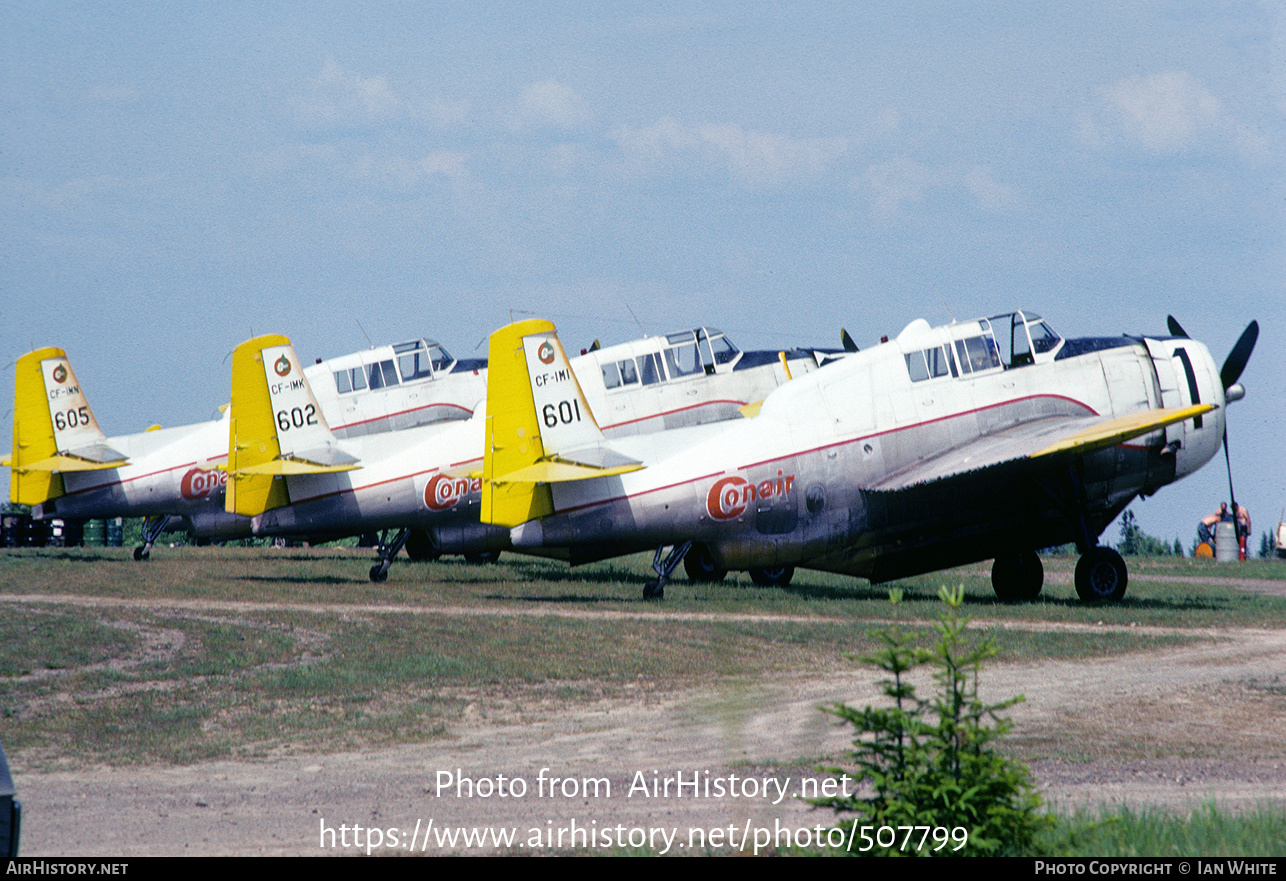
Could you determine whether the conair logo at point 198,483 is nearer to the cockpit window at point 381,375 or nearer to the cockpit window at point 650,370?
the cockpit window at point 381,375

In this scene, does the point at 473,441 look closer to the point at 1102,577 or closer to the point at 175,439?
the point at 175,439

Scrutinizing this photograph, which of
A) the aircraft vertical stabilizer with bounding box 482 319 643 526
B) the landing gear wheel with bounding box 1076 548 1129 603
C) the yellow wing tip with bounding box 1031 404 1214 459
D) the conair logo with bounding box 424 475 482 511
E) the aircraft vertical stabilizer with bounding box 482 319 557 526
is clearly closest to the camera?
the yellow wing tip with bounding box 1031 404 1214 459

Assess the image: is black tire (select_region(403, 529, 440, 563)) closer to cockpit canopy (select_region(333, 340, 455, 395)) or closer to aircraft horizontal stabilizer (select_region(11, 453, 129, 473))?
cockpit canopy (select_region(333, 340, 455, 395))

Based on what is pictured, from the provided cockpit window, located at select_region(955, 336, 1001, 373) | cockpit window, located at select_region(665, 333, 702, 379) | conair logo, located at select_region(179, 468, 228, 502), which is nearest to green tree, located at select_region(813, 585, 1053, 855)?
cockpit window, located at select_region(955, 336, 1001, 373)

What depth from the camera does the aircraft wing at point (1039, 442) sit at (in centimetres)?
2320

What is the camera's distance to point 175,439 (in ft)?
121

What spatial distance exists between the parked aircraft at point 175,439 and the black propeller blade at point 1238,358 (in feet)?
60.6

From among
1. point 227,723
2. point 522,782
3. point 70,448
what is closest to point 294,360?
point 70,448

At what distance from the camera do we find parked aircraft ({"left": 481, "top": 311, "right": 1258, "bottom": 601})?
24.2m

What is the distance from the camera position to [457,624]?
20875 millimetres

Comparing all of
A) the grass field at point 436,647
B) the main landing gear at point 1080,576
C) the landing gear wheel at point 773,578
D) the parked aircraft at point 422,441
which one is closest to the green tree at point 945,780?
the grass field at point 436,647

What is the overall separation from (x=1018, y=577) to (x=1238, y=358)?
662 centimetres

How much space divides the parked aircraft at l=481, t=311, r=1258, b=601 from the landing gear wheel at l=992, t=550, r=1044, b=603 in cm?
13

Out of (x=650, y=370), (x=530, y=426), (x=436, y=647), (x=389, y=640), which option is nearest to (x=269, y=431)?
(x=530, y=426)
